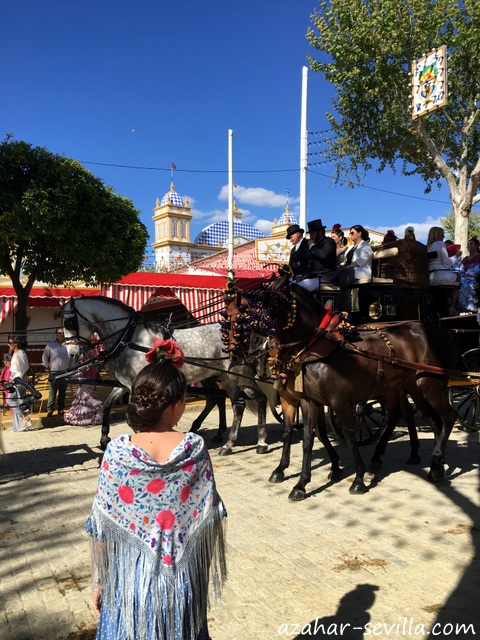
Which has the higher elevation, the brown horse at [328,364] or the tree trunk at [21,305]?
the tree trunk at [21,305]

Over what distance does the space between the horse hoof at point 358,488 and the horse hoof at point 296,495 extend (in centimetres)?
60

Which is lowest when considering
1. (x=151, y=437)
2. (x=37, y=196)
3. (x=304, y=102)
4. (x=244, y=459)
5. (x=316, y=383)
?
(x=244, y=459)

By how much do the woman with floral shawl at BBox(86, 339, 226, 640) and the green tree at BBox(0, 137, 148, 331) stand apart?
28.8 ft

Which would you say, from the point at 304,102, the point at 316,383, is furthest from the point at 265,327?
the point at 304,102

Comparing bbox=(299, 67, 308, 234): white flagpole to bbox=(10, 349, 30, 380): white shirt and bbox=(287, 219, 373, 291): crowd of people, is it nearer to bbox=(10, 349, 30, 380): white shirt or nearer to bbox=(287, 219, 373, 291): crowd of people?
bbox=(287, 219, 373, 291): crowd of people

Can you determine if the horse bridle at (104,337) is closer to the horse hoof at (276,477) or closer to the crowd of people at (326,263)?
the crowd of people at (326,263)

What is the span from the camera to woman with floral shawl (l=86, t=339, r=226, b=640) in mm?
1824

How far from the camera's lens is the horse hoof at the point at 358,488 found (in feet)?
18.1

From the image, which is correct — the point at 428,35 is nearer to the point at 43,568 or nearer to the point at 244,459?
the point at 244,459

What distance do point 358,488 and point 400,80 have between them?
1386cm

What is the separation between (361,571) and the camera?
372 cm

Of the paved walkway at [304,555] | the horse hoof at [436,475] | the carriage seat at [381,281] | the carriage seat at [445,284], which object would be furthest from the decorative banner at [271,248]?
the horse hoof at [436,475]

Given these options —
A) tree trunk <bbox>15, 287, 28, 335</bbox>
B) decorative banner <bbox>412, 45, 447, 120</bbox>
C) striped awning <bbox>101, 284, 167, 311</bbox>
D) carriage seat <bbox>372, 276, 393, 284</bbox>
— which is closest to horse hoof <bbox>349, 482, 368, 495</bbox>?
carriage seat <bbox>372, 276, 393, 284</bbox>

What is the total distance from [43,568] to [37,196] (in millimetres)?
7649
